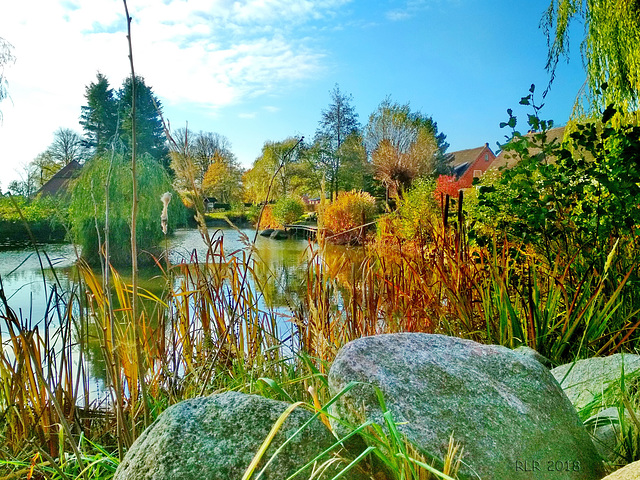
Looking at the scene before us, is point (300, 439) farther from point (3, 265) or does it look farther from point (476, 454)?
point (3, 265)

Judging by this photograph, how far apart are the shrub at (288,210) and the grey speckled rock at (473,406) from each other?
15843mm

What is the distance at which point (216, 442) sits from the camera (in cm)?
90

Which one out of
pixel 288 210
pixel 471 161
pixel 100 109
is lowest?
pixel 288 210

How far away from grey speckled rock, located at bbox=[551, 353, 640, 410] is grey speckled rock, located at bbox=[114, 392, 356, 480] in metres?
1.02

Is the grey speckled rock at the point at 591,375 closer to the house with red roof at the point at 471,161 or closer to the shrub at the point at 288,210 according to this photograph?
the shrub at the point at 288,210

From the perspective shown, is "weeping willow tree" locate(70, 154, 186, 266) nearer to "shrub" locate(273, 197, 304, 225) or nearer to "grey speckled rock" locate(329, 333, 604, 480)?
"shrub" locate(273, 197, 304, 225)

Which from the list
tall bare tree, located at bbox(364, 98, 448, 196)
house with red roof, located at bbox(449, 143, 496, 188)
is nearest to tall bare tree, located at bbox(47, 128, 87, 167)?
tall bare tree, located at bbox(364, 98, 448, 196)

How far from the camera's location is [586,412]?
4.69 feet

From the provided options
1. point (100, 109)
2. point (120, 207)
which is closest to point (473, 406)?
point (120, 207)

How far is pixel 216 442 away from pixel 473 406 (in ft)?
1.83

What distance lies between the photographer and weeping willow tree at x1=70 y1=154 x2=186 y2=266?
10.5m

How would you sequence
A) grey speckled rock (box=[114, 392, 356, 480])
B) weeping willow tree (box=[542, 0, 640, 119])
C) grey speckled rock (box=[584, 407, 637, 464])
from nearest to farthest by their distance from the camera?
1. grey speckled rock (box=[114, 392, 356, 480])
2. grey speckled rock (box=[584, 407, 637, 464])
3. weeping willow tree (box=[542, 0, 640, 119])

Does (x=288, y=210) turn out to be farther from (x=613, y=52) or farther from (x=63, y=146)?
(x=613, y=52)

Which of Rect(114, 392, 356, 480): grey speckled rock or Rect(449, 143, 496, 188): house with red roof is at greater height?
Rect(449, 143, 496, 188): house with red roof
